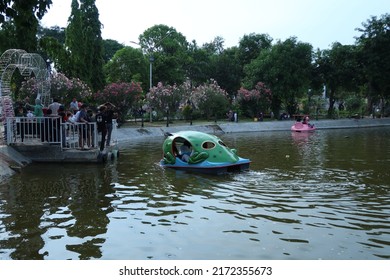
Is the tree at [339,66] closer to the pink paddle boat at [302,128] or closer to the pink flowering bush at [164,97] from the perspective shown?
the pink paddle boat at [302,128]

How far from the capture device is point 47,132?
688 inches

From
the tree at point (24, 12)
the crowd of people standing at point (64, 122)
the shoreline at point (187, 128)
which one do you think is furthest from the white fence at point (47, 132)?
the tree at point (24, 12)

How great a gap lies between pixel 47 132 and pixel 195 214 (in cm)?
1022

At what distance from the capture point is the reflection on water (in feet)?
24.2

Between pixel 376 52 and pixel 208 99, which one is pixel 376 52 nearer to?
pixel 376 52

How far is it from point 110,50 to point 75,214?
77.9m

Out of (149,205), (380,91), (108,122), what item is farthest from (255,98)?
(149,205)

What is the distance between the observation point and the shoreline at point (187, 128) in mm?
15950

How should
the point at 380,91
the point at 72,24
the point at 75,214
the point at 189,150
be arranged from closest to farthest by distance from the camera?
the point at 75,214 < the point at 189,150 < the point at 72,24 < the point at 380,91

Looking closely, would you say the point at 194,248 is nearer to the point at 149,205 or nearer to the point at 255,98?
the point at 149,205

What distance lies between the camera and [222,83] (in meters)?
69.2

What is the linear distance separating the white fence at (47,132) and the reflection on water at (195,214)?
1.66 metres

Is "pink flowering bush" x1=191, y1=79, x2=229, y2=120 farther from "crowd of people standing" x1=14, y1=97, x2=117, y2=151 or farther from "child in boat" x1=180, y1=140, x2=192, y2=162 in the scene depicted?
"child in boat" x1=180, y1=140, x2=192, y2=162

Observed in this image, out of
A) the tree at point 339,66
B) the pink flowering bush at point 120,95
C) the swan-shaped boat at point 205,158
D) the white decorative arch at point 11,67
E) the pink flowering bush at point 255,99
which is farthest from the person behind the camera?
the tree at point 339,66
